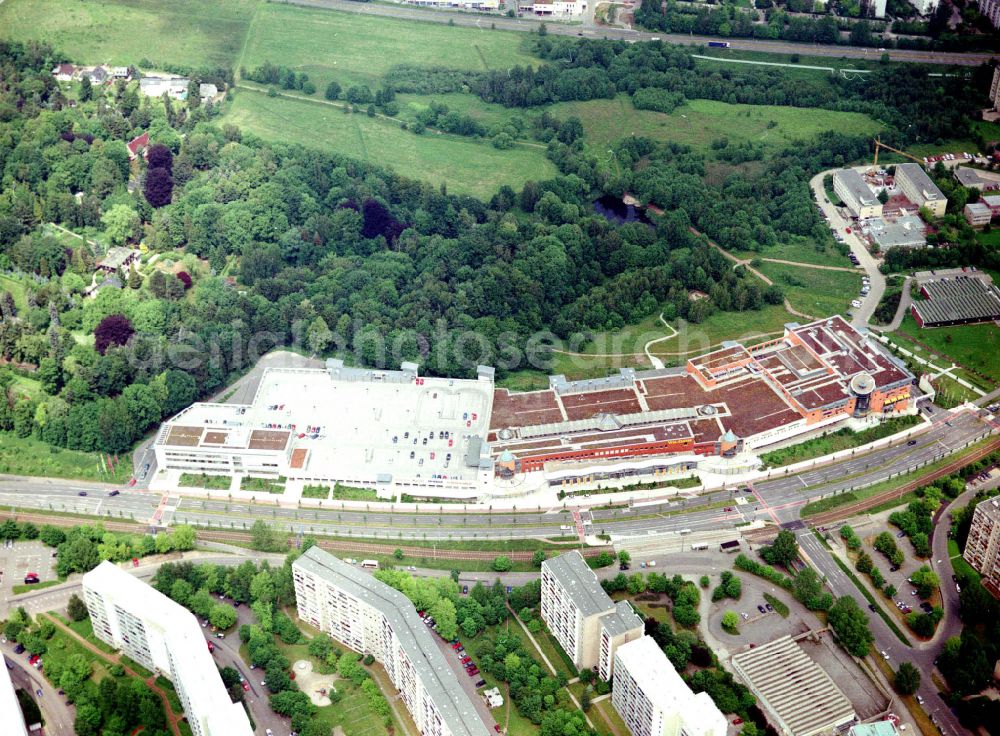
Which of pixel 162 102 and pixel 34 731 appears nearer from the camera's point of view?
pixel 34 731

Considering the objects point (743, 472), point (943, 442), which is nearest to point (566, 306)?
point (743, 472)

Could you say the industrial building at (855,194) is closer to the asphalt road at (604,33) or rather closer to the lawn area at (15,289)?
the asphalt road at (604,33)

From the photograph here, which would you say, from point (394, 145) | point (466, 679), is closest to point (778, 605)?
point (466, 679)

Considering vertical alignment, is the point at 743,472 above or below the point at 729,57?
below

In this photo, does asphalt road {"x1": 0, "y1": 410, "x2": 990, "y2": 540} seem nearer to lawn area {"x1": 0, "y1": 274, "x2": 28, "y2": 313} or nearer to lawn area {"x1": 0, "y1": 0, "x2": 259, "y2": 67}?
lawn area {"x1": 0, "y1": 274, "x2": 28, "y2": 313}

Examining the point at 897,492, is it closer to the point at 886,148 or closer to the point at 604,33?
the point at 886,148

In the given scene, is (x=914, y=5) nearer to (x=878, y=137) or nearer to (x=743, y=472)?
(x=878, y=137)

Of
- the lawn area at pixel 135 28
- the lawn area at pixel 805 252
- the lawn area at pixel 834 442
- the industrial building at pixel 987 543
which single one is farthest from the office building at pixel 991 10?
the industrial building at pixel 987 543
